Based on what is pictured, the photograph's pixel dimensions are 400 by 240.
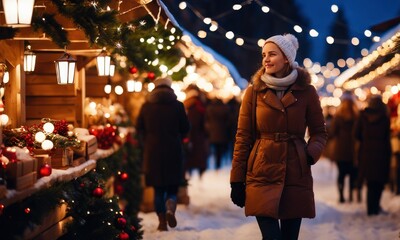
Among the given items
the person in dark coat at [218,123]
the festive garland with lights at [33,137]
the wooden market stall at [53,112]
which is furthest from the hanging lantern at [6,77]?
the person in dark coat at [218,123]

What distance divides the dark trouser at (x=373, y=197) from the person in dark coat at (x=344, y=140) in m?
1.70

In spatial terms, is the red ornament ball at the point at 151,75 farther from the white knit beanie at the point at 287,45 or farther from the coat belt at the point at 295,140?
the coat belt at the point at 295,140

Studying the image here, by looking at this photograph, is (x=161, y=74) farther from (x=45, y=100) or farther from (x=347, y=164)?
(x=347, y=164)

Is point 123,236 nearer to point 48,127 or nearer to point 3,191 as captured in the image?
point 48,127

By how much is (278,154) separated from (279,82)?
668 millimetres

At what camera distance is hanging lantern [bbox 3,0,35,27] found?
24.7 feet

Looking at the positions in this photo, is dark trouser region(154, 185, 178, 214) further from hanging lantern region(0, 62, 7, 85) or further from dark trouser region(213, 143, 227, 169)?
dark trouser region(213, 143, 227, 169)

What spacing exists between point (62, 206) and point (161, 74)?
16.3ft

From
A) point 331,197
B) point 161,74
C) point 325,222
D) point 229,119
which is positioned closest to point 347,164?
point 331,197

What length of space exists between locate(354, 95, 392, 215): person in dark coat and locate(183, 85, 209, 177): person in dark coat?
506 centimetres

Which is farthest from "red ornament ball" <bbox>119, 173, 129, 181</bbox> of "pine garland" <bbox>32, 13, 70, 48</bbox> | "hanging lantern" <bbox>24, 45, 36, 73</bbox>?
"pine garland" <bbox>32, 13, 70, 48</bbox>

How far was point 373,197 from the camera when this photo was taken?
14.8m

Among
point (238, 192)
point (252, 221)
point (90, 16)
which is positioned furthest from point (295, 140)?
point (252, 221)

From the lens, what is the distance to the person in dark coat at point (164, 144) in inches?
487
